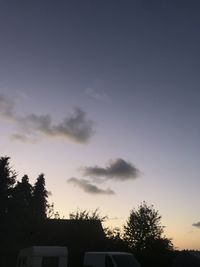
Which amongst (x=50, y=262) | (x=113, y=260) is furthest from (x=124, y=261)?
(x=50, y=262)

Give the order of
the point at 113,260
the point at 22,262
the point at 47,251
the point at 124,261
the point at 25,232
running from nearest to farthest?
the point at 113,260 → the point at 124,261 → the point at 47,251 → the point at 22,262 → the point at 25,232

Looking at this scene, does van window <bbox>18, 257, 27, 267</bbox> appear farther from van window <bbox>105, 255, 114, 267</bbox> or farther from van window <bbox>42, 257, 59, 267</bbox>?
van window <bbox>105, 255, 114, 267</bbox>

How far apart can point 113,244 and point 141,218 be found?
38.7 meters

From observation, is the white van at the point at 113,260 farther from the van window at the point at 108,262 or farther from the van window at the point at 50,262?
the van window at the point at 50,262

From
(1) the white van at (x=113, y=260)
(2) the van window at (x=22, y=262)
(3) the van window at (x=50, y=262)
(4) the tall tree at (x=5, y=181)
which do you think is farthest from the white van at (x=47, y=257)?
(4) the tall tree at (x=5, y=181)

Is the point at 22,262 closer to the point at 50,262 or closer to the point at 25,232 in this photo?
the point at 50,262

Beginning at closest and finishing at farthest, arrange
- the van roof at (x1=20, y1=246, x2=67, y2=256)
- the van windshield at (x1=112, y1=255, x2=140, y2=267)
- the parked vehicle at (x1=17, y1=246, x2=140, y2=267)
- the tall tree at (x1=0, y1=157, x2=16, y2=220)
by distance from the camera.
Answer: the van windshield at (x1=112, y1=255, x2=140, y2=267), the parked vehicle at (x1=17, y1=246, x2=140, y2=267), the van roof at (x1=20, y1=246, x2=67, y2=256), the tall tree at (x1=0, y1=157, x2=16, y2=220)

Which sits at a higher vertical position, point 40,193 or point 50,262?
point 40,193

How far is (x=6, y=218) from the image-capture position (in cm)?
4797

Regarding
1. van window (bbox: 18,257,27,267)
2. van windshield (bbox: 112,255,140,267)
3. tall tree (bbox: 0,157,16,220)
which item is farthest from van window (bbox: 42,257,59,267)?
tall tree (bbox: 0,157,16,220)

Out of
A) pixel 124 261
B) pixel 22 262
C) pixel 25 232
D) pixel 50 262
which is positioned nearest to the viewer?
pixel 124 261

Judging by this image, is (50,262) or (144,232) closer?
(50,262)

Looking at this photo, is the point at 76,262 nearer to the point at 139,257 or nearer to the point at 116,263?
the point at 139,257

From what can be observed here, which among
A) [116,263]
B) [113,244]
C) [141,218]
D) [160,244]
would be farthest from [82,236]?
[141,218]
